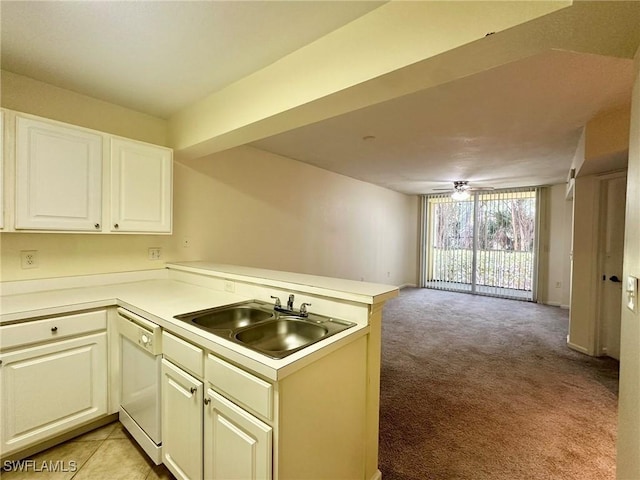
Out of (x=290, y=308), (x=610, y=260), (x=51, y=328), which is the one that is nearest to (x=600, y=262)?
(x=610, y=260)

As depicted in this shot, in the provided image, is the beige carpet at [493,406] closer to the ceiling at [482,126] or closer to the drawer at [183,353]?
the drawer at [183,353]

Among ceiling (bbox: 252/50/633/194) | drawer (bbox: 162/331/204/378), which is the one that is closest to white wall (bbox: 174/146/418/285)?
ceiling (bbox: 252/50/633/194)

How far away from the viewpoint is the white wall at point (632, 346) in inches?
39.1

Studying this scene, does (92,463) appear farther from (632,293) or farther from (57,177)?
(632,293)

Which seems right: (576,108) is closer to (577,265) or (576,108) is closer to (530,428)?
(577,265)

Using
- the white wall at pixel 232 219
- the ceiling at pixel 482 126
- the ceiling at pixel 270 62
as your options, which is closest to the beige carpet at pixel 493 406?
the white wall at pixel 232 219

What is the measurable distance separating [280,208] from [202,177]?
3.82 feet

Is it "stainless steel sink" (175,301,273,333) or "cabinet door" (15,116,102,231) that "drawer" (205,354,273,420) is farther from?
"cabinet door" (15,116,102,231)

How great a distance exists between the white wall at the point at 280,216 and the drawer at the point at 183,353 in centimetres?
159

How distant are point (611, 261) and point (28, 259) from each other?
222 inches

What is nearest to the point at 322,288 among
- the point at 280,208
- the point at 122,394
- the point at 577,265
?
the point at 122,394

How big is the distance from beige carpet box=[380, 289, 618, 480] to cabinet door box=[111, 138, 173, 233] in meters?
2.46

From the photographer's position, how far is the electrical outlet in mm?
2074

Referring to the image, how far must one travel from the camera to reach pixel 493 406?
7.60 feet
